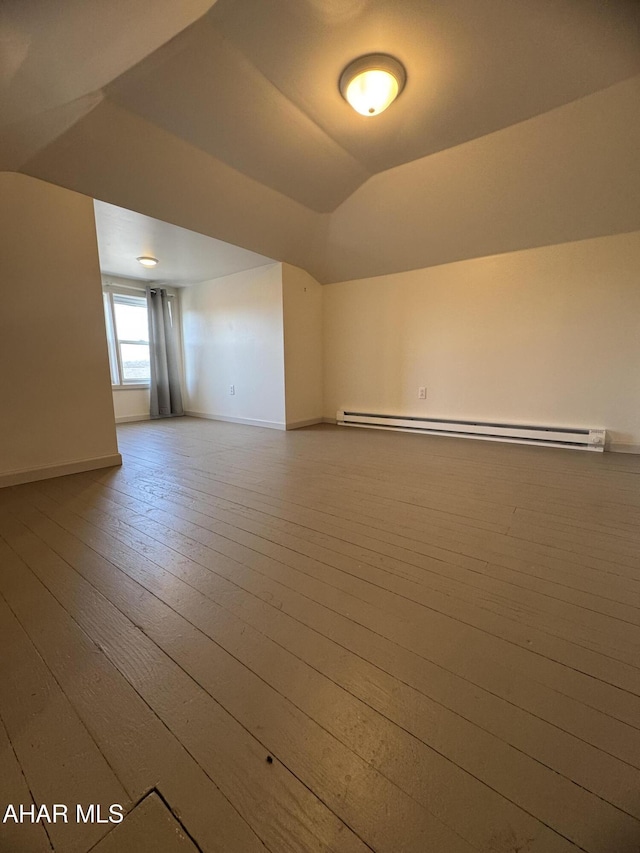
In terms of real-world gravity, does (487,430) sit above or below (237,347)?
below

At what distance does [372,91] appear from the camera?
192cm

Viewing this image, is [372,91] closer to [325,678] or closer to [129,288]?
[325,678]

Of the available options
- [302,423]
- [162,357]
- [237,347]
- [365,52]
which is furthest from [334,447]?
[162,357]

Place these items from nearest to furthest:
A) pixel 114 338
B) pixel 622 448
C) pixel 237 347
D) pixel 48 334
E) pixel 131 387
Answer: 1. pixel 48 334
2. pixel 622 448
3. pixel 237 347
4. pixel 114 338
5. pixel 131 387

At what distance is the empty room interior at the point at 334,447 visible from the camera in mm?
711

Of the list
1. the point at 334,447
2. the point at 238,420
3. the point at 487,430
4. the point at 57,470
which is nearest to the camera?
the point at 57,470

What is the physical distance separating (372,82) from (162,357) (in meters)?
4.62

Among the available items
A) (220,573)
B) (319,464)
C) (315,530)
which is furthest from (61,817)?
(319,464)

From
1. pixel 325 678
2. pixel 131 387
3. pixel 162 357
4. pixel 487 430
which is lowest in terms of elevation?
pixel 325 678

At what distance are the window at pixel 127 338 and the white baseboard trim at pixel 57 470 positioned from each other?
2783 mm

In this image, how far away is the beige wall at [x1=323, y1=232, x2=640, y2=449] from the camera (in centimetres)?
307

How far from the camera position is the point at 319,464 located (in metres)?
2.94

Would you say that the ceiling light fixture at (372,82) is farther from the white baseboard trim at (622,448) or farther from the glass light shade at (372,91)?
the white baseboard trim at (622,448)

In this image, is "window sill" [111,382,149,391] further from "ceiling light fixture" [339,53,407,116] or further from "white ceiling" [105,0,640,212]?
"ceiling light fixture" [339,53,407,116]
